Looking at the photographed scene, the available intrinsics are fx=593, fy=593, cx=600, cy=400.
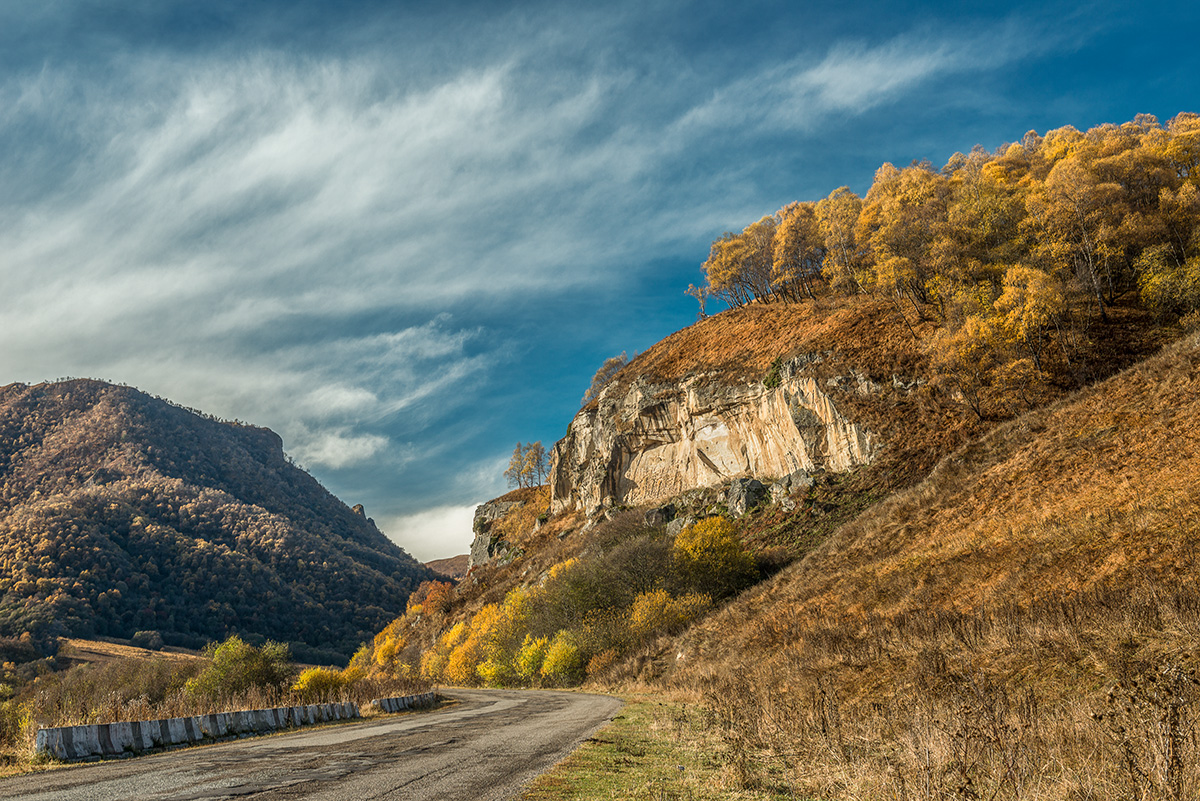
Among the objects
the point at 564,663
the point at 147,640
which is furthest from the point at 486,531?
the point at 147,640

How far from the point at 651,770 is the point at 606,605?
38625 mm

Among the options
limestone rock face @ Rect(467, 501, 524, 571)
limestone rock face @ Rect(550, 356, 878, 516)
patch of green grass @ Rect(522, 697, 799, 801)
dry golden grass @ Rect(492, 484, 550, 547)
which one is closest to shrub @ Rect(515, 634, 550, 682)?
limestone rock face @ Rect(550, 356, 878, 516)

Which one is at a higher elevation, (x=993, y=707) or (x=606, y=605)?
(x=993, y=707)

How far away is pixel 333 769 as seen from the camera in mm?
8539

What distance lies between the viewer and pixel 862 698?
1298 cm

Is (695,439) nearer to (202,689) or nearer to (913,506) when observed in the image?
(913,506)

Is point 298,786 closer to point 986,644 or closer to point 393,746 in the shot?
point 393,746

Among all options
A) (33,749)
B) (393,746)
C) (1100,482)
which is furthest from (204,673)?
(1100,482)

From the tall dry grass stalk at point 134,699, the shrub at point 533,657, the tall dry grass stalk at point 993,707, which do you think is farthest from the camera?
the shrub at point 533,657

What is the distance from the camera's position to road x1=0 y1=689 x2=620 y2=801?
674cm

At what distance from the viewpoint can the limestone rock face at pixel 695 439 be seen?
5016 cm

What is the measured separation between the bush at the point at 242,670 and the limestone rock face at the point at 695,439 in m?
39.4

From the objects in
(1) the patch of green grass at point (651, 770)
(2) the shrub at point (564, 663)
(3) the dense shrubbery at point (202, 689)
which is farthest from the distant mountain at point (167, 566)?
(1) the patch of green grass at point (651, 770)

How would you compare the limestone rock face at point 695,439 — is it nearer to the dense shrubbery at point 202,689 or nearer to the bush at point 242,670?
the dense shrubbery at point 202,689
